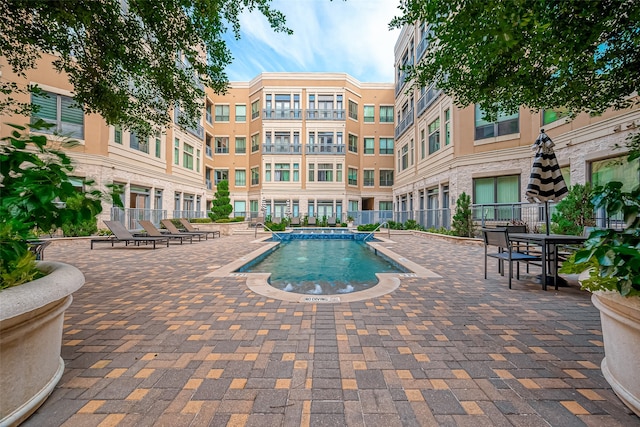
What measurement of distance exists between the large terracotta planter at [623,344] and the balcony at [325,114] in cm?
2881

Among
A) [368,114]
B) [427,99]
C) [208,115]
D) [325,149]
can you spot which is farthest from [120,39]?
[368,114]

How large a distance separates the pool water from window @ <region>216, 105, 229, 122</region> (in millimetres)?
24549

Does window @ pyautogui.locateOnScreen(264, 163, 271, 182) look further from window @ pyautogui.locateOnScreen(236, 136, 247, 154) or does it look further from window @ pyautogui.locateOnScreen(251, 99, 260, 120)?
window @ pyautogui.locateOnScreen(251, 99, 260, 120)

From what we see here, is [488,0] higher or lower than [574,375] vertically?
higher

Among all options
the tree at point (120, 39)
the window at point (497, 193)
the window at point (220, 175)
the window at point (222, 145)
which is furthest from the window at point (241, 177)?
the tree at point (120, 39)

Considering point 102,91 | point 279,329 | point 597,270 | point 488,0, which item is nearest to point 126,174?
point 102,91

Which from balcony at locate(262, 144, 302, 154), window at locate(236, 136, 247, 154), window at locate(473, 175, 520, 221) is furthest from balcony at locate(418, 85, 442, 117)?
window at locate(236, 136, 247, 154)

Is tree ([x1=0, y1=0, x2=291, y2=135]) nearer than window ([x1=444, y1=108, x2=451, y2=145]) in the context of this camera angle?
Yes

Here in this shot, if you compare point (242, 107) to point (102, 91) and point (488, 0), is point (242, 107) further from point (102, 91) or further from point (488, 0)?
point (488, 0)

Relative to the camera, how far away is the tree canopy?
3.19m

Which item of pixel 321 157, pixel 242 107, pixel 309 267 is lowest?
pixel 309 267

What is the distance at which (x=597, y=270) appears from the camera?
1.94 meters

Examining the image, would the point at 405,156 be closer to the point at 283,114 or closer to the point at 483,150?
the point at 483,150

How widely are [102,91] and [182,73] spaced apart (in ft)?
5.03
